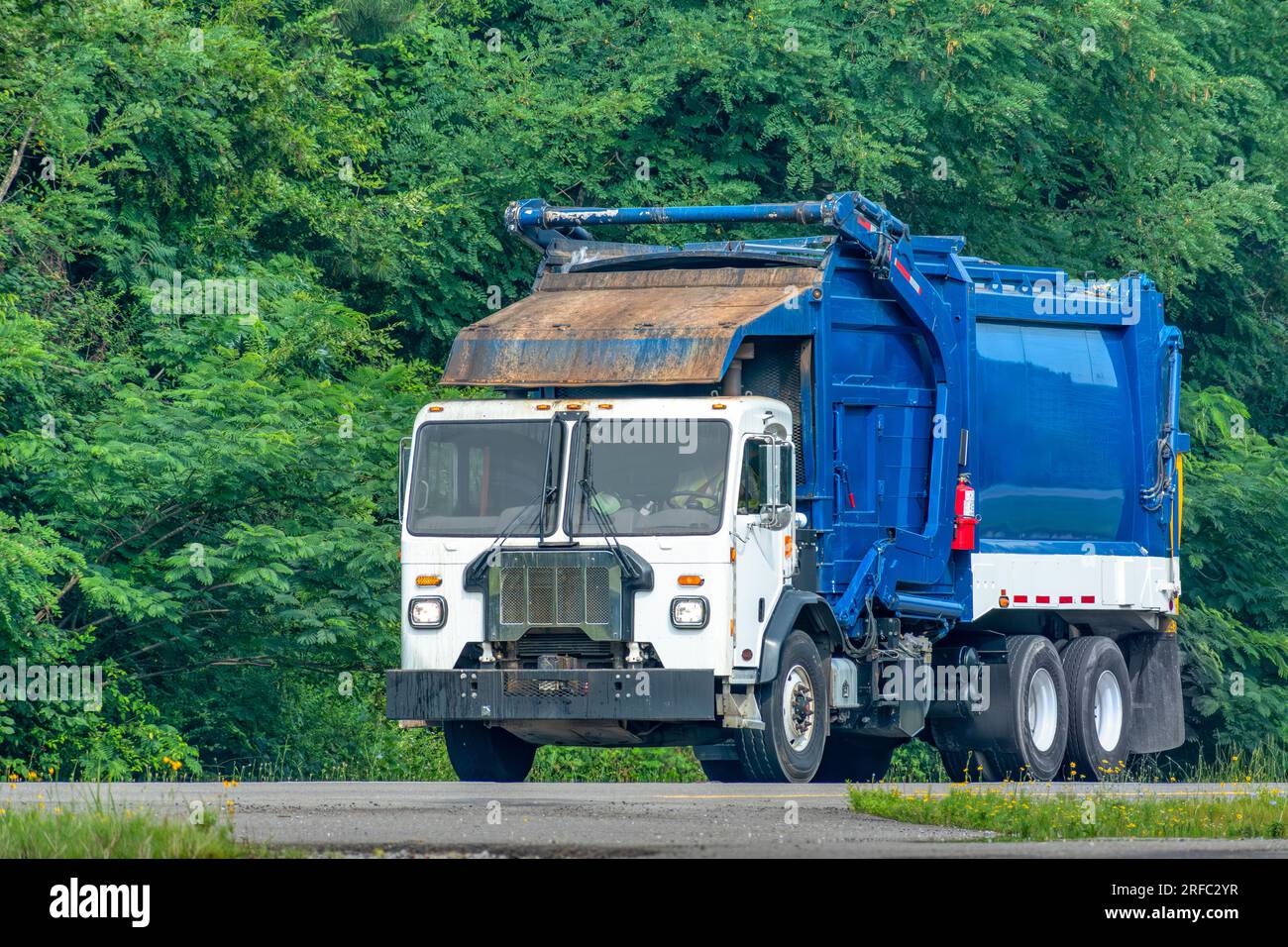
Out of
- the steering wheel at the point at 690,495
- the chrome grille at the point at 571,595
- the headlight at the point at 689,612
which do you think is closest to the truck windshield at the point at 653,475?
the steering wheel at the point at 690,495

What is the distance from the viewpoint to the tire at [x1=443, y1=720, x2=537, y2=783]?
623 inches

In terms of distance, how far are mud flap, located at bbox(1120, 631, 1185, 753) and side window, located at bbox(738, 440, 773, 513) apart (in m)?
6.70

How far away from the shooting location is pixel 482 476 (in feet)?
49.4

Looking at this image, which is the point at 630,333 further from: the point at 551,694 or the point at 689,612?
the point at 551,694

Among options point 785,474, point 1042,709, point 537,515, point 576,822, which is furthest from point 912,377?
point 576,822

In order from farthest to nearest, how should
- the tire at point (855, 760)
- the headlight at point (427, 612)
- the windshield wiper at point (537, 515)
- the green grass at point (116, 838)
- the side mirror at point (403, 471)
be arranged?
the tire at point (855, 760) < the side mirror at point (403, 471) < the headlight at point (427, 612) < the windshield wiper at point (537, 515) < the green grass at point (116, 838)

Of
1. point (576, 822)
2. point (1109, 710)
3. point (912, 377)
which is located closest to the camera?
point (576, 822)

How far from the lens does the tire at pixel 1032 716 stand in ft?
59.1

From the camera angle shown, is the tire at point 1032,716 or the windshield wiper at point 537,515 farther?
the tire at point 1032,716

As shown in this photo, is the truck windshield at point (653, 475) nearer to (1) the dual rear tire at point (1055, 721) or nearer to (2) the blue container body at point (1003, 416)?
(2) the blue container body at point (1003, 416)

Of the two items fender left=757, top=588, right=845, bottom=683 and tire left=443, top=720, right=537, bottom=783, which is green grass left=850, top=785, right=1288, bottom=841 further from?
tire left=443, top=720, right=537, bottom=783

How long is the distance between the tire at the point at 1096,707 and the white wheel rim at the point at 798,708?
426 centimetres

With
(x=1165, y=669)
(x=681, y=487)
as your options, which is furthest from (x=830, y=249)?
(x=1165, y=669)

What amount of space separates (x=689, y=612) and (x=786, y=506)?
3.69 feet
